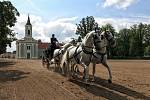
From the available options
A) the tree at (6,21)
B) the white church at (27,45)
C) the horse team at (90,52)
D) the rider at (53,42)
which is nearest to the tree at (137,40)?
the white church at (27,45)

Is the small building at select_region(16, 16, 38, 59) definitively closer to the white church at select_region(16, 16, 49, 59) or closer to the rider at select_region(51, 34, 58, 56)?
the white church at select_region(16, 16, 49, 59)

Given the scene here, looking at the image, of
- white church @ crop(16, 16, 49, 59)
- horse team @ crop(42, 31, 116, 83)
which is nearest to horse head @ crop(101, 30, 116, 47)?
horse team @ crop(42, 31, 116, 83)

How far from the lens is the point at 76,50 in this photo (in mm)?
18656

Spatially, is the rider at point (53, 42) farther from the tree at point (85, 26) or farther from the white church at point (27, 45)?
the white church at point (27, 45)

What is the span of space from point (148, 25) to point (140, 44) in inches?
385

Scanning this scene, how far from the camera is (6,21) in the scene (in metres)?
62.1

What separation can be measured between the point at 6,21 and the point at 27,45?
7862cm

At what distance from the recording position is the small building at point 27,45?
139 metres

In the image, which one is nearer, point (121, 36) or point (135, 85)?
point (135, 85)

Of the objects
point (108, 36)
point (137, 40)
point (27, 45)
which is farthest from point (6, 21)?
point (27, 45)

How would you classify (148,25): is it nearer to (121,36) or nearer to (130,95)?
(121,36)

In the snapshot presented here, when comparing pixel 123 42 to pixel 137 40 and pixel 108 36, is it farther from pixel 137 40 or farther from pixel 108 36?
pixel 108 36

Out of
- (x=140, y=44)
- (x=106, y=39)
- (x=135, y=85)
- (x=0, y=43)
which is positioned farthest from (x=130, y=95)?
(x=140, y=44)

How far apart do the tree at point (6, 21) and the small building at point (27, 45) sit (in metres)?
74.3
